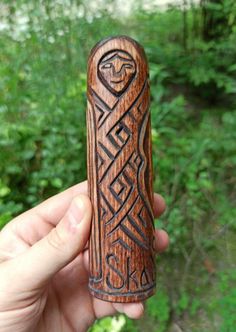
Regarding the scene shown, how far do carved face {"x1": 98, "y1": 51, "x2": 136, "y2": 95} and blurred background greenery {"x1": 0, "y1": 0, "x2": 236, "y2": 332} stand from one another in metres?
1.05

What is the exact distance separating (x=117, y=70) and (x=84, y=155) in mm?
1308

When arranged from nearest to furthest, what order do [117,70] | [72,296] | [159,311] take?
[117,70]
[72,296]
[159,311]

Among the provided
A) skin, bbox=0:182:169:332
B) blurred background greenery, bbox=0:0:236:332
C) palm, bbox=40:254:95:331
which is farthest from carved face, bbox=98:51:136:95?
blurred background greenery, bbox=0:0:236:332

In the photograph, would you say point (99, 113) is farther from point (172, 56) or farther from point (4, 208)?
point (172, 56)

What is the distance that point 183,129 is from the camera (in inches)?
121

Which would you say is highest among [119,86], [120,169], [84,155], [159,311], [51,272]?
[119,86]

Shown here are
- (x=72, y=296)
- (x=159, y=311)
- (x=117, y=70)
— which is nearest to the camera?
(x=117, y=70)

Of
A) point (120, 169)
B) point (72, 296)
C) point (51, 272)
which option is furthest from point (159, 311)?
point (120, 169)

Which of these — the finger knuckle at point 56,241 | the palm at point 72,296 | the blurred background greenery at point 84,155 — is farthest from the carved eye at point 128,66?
the blurred background greenery at point 84,155

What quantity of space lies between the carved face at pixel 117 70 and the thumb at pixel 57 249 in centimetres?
35

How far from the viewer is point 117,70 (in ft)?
3.71

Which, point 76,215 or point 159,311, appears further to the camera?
point 159,311

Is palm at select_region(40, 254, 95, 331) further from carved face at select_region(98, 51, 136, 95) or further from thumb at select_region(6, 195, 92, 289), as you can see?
carved face at select_region(98, 51, 136, 95)

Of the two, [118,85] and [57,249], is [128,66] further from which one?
[57,249]
